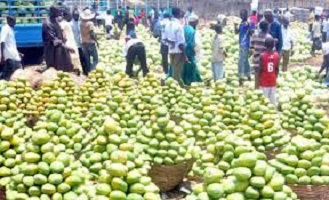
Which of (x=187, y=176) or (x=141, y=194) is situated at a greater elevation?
(x=141, y=194)

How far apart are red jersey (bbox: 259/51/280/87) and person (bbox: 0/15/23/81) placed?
14.8 feet

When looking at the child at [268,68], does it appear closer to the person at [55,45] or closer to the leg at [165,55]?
the person at [55,45]

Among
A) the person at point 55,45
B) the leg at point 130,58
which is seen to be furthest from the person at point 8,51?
the leg at point 130,58

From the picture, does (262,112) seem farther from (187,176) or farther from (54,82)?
(54,82)

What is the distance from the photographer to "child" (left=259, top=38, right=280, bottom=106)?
917 cm

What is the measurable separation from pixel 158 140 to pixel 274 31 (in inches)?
263

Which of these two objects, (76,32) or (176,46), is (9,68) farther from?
(176,46)

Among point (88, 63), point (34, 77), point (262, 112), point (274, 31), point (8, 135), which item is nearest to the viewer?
point (8, 135)

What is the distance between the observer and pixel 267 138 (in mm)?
6082

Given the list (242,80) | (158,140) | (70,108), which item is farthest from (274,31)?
(158,140)

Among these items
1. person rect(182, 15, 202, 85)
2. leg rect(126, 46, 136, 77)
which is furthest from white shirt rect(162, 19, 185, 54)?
leg rect(126, 46, 136, 77)

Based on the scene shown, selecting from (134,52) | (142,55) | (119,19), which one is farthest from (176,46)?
(119,19)

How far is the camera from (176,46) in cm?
1194

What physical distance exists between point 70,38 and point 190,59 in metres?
2.55
